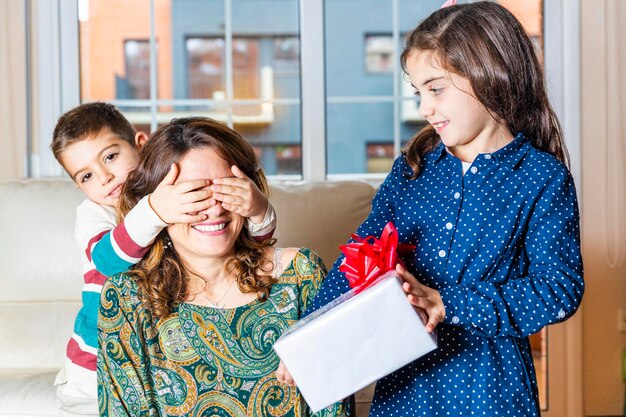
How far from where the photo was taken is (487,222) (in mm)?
1458

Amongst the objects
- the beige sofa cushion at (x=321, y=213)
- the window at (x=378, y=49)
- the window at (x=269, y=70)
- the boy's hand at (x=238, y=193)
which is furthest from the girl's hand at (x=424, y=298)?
the window at (x=378, y=49)

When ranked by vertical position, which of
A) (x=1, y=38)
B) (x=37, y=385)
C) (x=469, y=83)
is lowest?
(x=37, y=385)

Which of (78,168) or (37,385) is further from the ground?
(78,168)

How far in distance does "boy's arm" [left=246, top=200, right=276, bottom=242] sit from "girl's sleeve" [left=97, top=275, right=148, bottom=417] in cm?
29

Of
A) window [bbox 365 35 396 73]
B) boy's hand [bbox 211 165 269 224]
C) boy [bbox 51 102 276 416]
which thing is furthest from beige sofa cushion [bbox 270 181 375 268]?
window [bbox 365 35 396 73]

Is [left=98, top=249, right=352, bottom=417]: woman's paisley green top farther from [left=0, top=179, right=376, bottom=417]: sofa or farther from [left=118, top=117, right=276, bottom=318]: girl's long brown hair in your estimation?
[left=0, top=179, right=376, bottom=417]: sofa

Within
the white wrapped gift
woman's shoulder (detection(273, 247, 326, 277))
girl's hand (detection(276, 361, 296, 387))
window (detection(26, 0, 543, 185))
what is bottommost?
girl's hand (detection(276, 361, 296, 387))

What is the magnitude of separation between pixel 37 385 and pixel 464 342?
138cm

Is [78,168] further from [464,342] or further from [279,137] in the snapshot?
[279,137]

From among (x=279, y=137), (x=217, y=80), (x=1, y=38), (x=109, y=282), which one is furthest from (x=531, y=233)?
(x=217, y=80)

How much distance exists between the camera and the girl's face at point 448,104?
1449 mm

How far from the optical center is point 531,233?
56.3 inches

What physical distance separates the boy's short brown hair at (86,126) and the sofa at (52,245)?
2.20 feet

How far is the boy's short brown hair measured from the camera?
2.04m
